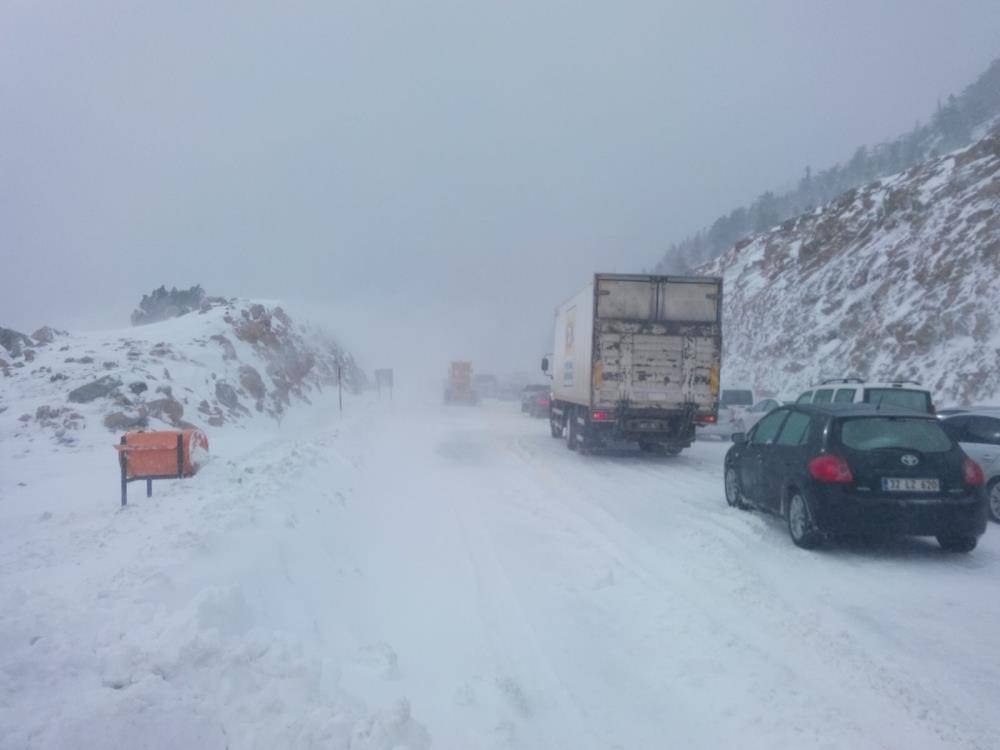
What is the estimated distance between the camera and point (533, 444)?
21312 millimetres

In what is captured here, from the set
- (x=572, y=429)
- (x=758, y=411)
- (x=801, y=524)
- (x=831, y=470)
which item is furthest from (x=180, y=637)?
(x=758, y=411)

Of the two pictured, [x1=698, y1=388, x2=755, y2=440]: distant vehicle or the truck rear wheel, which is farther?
[x1=698, y1=388, x2=755, y2=440]: distant vehicle

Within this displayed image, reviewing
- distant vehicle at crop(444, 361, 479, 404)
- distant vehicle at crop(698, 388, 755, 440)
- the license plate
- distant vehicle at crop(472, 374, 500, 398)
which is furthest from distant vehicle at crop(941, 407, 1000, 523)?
distant vehicle at crop(472, 374, 500, 398)

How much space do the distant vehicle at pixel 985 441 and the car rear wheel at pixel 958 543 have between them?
1.98 meters

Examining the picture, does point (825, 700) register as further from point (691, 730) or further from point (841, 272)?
point (841, 272)

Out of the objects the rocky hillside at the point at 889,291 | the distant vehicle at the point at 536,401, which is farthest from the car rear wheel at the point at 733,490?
the distant vehicle at the point at 536,401

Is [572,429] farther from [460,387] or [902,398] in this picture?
[460,387]

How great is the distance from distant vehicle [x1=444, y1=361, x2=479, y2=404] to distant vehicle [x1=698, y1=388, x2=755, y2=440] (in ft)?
102

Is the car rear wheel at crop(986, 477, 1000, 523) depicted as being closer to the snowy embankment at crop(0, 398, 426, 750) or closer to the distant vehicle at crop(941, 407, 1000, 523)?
the distant vehicle at crop(941, 407, 1000, 523)

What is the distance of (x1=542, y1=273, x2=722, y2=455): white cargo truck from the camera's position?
16.1m

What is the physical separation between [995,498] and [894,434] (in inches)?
129

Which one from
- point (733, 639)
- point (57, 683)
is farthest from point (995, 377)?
point (57, 683)

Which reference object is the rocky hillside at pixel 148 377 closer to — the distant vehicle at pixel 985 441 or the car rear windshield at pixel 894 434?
the car rear windshield at pixel 894 434

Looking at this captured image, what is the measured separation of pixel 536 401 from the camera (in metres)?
37.6
